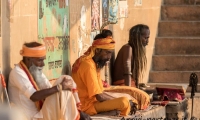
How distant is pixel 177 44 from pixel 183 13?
91 centimetres

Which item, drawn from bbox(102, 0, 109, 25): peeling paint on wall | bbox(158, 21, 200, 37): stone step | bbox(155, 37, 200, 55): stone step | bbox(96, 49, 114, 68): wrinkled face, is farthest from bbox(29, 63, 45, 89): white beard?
bbox(158, 21, 200, 37): stone step

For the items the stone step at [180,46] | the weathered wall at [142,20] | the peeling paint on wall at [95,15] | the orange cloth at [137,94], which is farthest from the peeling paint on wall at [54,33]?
the stone step at [180,46]

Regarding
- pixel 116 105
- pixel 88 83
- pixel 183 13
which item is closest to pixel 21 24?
pixel 88 83

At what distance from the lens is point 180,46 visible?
1209 cm

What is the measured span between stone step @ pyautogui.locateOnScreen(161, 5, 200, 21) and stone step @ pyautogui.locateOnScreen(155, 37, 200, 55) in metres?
0.67

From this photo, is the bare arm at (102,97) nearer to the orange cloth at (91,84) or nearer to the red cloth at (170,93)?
the orange cloth at (91,84)

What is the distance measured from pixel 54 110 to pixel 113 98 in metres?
1.39

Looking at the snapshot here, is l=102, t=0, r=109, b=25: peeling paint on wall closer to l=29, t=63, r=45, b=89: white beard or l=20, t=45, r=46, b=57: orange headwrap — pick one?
l=29, t=63, r=45, b=89: white beard

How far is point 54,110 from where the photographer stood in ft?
19.6

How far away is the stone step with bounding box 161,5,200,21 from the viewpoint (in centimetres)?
1262

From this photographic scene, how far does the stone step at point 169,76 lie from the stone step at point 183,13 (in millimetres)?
1589

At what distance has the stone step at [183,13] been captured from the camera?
12.6 metres

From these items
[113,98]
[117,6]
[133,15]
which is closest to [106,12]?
[117,6]

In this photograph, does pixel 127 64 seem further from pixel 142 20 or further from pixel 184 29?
pixel 184 29
